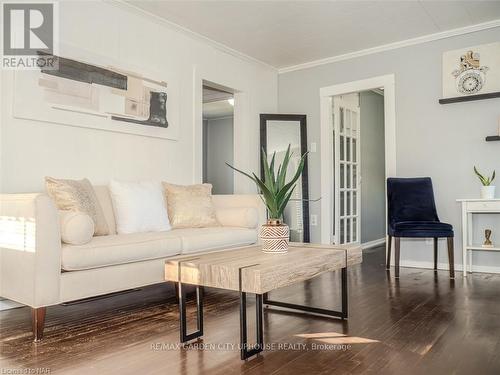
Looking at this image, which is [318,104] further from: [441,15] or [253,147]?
[441,15]

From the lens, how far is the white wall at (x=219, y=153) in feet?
27.8

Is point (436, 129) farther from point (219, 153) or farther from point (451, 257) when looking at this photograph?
point (219, 153)

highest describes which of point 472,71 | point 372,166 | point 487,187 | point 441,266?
point 472,71

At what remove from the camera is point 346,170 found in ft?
17.4

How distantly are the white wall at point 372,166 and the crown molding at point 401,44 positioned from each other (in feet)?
3.73

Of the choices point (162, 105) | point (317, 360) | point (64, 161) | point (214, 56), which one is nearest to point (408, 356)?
point (317, 360)

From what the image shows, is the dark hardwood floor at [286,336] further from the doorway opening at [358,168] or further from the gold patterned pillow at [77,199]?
the doorway opening at [358,168]

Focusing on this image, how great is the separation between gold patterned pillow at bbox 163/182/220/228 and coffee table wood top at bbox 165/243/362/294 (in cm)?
112

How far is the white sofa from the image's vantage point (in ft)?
6.77

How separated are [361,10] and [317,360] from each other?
3027 mm

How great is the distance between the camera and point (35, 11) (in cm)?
294

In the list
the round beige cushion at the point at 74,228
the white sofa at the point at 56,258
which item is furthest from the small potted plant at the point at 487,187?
the round beige cushion at the point at 74,228

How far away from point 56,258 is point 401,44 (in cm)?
390

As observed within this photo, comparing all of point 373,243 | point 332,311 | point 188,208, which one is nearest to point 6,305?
point 188,208
